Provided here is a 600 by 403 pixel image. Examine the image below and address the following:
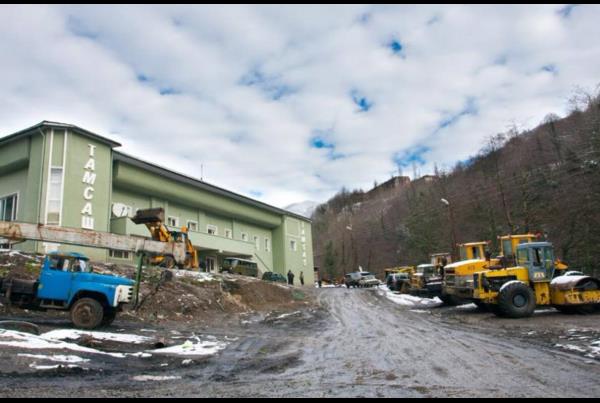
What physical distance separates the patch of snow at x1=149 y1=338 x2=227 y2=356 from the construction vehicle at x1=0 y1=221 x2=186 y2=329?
3.10m

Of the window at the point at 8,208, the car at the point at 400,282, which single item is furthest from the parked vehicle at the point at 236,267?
the window at the point at 8,208

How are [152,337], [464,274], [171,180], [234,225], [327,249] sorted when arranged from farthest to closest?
[327,249], [234,225], [171,180], [464,274], [152,337]

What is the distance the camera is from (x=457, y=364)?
898cm

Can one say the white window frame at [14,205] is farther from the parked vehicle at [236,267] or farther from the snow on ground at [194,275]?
the parked vehicle at [236,267]

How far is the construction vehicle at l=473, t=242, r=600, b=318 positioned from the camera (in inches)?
690

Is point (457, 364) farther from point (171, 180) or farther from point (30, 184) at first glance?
point (171, 180)

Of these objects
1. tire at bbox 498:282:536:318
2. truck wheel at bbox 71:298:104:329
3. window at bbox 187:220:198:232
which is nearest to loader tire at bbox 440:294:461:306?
tire at bbox 498:282:536:318

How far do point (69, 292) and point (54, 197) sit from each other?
46.3 ft

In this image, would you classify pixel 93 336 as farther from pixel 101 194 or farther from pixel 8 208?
pixel 8 208

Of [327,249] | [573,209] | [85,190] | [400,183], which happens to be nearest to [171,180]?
[85,190]

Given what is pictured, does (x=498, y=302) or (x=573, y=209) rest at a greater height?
(x=573, y=209)

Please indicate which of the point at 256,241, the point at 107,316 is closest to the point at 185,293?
the point at 107,316

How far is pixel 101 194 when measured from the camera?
2794 cm
